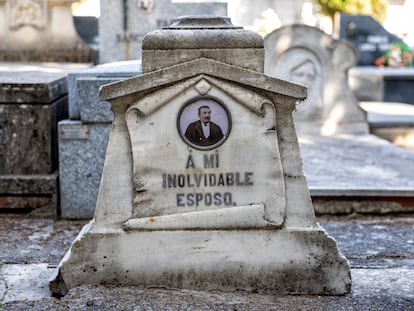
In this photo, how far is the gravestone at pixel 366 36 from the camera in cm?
1570

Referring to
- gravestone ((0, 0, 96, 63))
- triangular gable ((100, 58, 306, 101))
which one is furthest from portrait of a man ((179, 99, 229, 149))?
gravestone ((0, 0, 96, 63))

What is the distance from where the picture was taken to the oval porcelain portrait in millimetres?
3719

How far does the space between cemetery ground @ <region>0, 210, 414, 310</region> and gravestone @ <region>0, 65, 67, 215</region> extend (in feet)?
1.68

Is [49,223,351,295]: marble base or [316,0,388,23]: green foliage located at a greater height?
[316,0,388,23]: green foliage

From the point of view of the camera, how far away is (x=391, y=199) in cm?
589

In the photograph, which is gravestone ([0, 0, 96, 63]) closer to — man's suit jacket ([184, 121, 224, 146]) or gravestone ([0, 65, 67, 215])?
gravestone ([0, 65, 67, 215])

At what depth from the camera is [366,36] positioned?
618 inches

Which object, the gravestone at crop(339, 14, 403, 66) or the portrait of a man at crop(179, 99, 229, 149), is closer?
the portrait of a man at crop(179, 99, 229, 149)

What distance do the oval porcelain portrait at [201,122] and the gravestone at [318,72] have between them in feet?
16.6

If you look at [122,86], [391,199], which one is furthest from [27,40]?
[122,86]

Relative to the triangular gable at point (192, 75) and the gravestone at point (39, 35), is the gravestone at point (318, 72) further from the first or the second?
the triangular gable at point (192, 75)

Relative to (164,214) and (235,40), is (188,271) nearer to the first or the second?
(164,214)

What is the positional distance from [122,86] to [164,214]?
0.65 metres

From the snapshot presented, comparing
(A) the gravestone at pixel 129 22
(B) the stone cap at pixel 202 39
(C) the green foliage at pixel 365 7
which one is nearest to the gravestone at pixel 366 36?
(C) the green foliage at pixel 365 7
